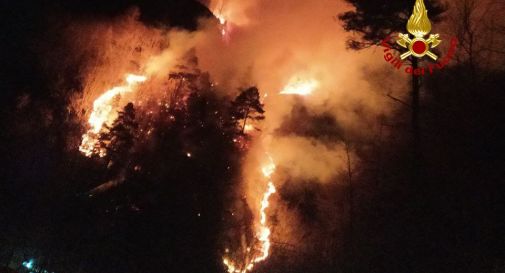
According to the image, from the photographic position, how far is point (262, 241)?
27547 mm

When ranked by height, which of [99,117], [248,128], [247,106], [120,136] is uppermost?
[99,117]

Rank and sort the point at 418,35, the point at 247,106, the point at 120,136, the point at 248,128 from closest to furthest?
the point at 418,35, the point at 120,136, the point at 247,106, the point at 248,128

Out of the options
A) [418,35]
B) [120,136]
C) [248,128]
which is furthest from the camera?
[248,128]

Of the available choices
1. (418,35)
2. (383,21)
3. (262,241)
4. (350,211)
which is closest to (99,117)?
(262,241)

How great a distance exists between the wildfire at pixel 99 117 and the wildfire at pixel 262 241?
1264 cm

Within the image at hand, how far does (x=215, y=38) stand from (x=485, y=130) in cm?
3277

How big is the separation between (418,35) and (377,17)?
1829 millimetres

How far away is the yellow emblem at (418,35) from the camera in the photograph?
13.6 m

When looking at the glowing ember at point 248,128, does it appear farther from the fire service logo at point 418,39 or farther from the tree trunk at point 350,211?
the fire service logo at point 418,39

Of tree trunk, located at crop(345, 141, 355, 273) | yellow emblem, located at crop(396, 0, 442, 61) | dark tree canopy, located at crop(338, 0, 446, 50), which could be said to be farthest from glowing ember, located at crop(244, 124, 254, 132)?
yellow emblem, located at crop(396, 0, 442, 61)

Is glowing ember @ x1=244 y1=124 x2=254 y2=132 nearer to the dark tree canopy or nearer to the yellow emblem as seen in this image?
the dark tree canopy

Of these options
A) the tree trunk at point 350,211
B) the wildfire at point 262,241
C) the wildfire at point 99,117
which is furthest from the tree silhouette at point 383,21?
the wildfire at point 99,117

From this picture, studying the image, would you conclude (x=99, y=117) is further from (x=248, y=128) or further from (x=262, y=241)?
(x=262, y=241)

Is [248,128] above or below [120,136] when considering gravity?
below
